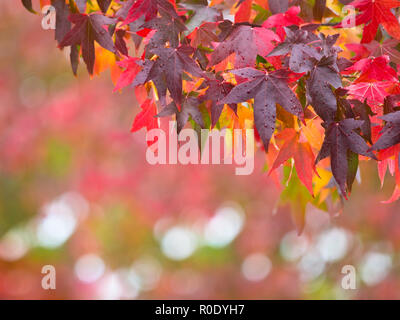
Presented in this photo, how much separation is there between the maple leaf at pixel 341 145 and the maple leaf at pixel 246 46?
0.15 metres

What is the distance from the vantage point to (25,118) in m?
2.78

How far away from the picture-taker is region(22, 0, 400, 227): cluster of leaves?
63 centimetres

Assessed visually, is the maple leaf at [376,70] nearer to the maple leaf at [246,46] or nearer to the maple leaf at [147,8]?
the maple leaf at [246,46]

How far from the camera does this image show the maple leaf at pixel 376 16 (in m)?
0.74

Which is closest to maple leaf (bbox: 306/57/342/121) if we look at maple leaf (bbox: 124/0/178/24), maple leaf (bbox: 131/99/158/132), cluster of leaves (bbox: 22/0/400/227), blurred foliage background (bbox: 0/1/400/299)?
cluster of leaves (bbox: 22/0/400/227)

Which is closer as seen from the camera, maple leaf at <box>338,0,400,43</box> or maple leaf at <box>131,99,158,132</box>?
maple leaf at <box>338,0,400,43</box>

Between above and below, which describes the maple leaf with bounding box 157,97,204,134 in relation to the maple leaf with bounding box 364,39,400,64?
below

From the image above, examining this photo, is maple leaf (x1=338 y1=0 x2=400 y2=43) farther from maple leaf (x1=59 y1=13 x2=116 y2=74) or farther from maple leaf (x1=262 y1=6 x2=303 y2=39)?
maple leaf (x1=59 y1=13 x2=116 y2=74)

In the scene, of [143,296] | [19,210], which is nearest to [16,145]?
[19,210]

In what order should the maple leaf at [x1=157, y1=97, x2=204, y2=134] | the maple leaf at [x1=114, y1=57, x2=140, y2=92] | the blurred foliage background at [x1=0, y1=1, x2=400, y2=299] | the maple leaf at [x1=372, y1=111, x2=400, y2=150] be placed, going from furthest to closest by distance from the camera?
the blurred foliage background at [x1=0, y1=1, x2=400, y2=299], the maple leaf at [x1=114, y1=57, x2=140, y2=92], the maple leaf at [x1=157, y1=97, x2=204, y2=134], the maple leaf at [x1=372, y1=111, x2=400, y2=150]

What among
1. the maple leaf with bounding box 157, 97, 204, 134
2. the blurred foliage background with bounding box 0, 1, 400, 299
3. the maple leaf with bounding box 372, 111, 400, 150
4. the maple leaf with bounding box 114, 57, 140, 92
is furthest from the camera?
the blurred foliage background with bounding box 0, 1, 400, 299

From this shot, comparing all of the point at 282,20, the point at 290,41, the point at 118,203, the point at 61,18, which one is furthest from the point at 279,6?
the point at 118,203

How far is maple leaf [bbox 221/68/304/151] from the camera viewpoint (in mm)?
613

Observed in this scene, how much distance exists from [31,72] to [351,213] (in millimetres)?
2357
